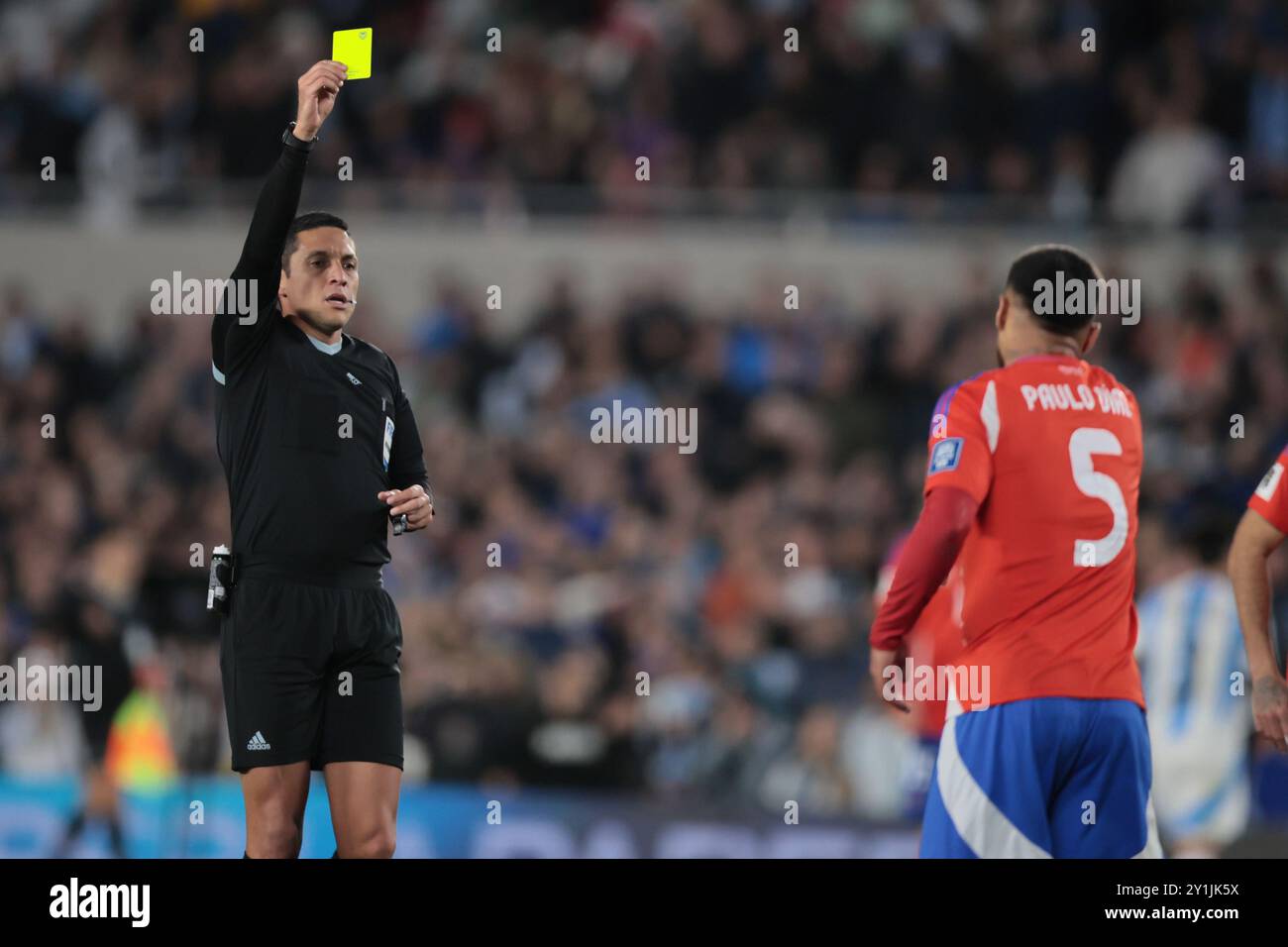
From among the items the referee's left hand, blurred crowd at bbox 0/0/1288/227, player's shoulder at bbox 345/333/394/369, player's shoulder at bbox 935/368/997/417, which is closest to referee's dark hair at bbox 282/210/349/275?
player's shoulder at bbox 345/333/394/369

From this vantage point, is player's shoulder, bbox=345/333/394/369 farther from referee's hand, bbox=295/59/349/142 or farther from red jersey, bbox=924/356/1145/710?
red jersey, bbox=924/356/1145/710

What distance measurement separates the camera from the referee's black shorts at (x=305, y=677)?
5789 mm

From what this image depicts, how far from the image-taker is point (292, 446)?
5945 mm

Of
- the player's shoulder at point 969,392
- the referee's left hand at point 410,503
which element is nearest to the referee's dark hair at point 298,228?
the referee's left hand at point 410,503

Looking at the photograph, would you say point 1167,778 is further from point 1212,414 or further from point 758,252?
point 758,252

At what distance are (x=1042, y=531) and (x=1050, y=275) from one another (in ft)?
2.60

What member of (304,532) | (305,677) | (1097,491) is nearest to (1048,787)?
(1097,491)

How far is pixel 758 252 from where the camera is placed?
14.6 metres

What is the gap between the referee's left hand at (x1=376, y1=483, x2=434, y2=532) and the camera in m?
5.97

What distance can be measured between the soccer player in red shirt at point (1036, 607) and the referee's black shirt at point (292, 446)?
1.65 m

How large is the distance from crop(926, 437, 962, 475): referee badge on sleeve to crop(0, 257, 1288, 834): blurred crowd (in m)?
4.27
